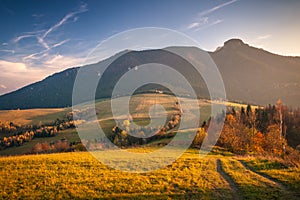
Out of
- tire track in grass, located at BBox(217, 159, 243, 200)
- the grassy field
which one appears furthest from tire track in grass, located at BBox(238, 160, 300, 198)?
tire track in grass, located at BBox(217, 159, 243, 200)

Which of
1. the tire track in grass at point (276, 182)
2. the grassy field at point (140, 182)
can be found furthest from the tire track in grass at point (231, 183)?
the tire track in grass at point (276, 182)

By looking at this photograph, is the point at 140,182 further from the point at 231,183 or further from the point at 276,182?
the point at 276,182

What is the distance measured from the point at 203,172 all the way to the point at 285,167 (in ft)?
37.8

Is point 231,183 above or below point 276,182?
above

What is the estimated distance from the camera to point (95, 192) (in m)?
20.0

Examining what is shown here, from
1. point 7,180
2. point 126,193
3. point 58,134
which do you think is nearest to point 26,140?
point 58,134

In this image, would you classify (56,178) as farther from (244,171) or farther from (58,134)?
(58,134)

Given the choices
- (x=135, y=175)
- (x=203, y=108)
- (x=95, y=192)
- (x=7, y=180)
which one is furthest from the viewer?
(x=203, y=108)

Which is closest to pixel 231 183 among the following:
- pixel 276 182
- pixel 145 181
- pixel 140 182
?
pixel 276 182

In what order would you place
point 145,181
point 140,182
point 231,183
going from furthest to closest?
1. point 145,181
2. point 231,183
3. point 140,182

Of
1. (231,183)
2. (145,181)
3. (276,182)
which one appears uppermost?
(145,181)

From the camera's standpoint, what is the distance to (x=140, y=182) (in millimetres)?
23250

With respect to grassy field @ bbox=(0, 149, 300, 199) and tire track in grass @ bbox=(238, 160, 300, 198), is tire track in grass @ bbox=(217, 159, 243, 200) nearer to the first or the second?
grassy field @ bbox=(0, 149, 300, 199)

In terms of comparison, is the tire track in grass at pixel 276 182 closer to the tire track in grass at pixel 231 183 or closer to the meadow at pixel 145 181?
the meadow at pixel 145 181
